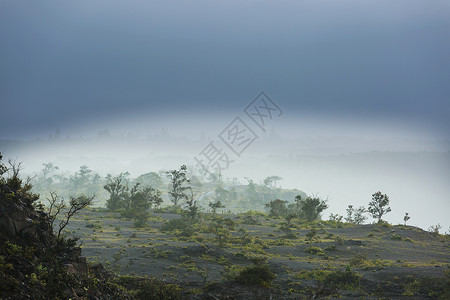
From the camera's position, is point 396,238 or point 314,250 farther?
point 396,238

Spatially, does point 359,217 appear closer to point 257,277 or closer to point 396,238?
point 396,238

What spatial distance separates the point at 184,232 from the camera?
4347cm

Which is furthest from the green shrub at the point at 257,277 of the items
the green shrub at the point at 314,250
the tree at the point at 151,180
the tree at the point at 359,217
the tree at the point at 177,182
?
the tree at the point at 151,180

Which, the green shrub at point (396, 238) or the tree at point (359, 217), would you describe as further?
the tree at point (359, 217)

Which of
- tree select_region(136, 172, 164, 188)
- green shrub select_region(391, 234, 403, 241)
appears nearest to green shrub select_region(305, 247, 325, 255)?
green shrub select_region(391, 234, 403, 241)

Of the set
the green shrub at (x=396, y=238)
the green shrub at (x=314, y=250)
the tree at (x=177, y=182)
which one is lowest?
the green shrub at (x=314, y=250)

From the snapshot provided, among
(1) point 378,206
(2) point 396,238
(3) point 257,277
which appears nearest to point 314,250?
(2) point 396,238

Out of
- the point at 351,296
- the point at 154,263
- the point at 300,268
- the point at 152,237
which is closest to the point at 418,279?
the point at 351,296

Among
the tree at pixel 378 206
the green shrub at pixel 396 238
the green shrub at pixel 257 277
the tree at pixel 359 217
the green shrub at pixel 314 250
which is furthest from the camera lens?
the tree at pixel 359 217

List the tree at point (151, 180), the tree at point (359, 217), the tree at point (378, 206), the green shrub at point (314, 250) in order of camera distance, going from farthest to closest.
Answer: the tree at point (151, 180), the tree at point (359, 217), the tree at point (378, 206), the green shrub at point (314, 250)

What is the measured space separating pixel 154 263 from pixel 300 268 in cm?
1407

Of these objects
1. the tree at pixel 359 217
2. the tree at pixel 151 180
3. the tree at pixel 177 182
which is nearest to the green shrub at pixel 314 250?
the tree at pixel 177 182

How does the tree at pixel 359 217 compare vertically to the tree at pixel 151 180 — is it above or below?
below

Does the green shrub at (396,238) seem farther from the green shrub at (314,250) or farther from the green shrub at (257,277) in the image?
the green shrub at (257,277)
